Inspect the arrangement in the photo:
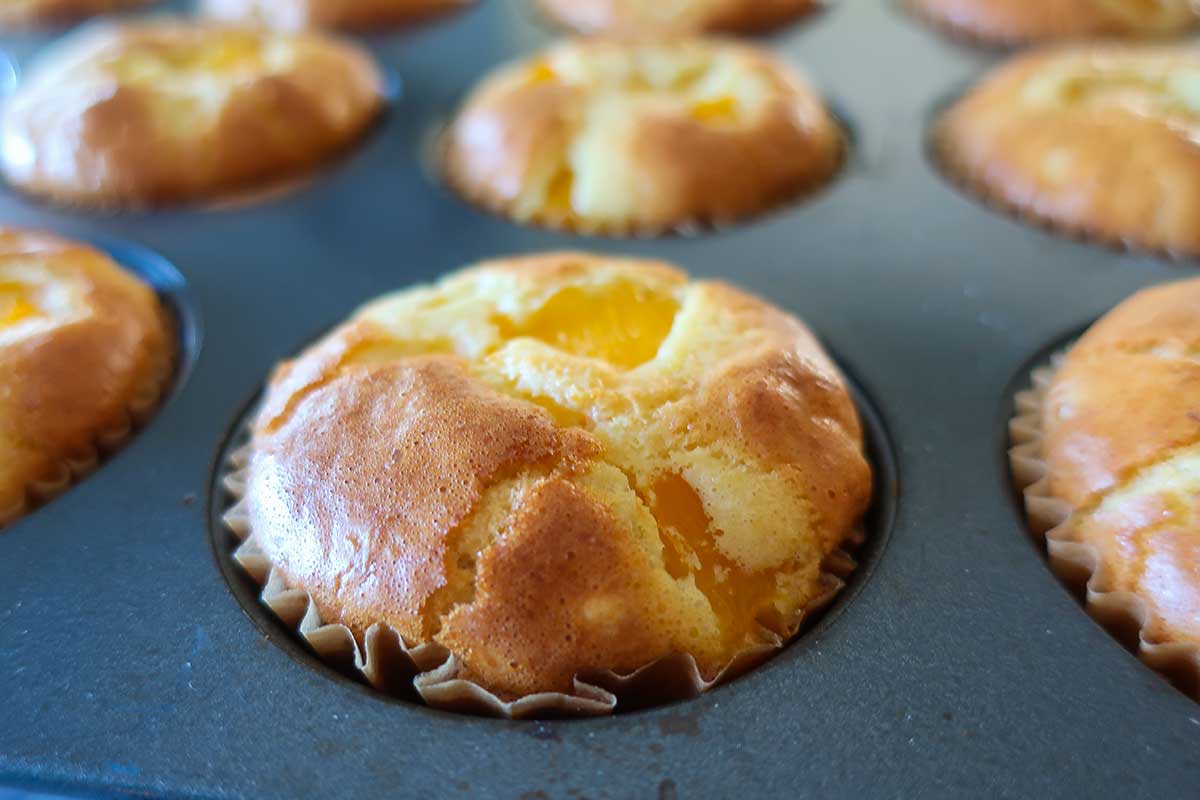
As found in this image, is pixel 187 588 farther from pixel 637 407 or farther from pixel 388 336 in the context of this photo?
pixel 637 407

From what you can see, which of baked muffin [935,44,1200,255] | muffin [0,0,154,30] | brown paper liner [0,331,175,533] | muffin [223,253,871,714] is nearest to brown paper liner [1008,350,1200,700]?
muffin [223,253,871,714]

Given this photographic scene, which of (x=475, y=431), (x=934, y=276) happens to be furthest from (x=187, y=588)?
(x=934, y=276)

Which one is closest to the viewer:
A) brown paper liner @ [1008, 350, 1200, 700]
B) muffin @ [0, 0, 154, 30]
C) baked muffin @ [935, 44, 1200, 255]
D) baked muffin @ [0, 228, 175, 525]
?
brown paper liner @ [1008, 350, 1200, 700]

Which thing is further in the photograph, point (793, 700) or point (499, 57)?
point (499, 57)

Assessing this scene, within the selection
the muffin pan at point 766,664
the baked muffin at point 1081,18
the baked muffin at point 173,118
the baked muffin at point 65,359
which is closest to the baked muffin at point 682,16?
the baked muffin at point 1081,18

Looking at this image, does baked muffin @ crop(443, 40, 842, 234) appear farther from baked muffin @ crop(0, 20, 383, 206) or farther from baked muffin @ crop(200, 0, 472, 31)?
baked muffin @ crop(200, 0, 472, 31)

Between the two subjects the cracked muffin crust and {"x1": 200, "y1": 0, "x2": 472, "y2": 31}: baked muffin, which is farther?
{"x1": 200, "y1": 0, "x2": 472, "y2": 31}: baked muffin

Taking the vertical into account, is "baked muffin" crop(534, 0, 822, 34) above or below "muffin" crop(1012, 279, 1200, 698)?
above

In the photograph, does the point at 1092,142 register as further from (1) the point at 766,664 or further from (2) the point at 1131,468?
(1) the point at 766,664
